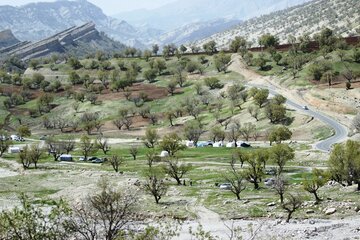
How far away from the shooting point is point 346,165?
6662 centimetres

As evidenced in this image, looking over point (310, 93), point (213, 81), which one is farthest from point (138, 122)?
point (310, 93)

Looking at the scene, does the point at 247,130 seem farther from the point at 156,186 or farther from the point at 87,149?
the point at 156,186

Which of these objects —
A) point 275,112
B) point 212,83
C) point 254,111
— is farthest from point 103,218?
point 212,83

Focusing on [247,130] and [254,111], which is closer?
[247,130]

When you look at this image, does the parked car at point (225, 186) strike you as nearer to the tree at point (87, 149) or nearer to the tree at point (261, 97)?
the tree at point (87, 149)

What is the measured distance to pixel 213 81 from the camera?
18325 cm

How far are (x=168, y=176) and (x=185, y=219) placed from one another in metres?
25.5

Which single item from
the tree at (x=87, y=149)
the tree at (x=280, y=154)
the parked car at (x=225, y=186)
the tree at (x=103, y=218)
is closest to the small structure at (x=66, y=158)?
the tree at (x=87, y=149)

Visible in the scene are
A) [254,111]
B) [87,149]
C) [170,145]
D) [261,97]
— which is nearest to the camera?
[170,145]

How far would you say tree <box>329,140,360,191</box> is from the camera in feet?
214

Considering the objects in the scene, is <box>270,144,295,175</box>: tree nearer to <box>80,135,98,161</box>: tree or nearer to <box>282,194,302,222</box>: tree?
<box>282,194,302,222</box>: tree

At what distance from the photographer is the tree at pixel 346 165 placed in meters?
65.4

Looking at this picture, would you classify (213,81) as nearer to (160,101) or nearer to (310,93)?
(160,101)

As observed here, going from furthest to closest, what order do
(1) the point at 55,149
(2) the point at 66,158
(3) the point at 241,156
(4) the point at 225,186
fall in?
(1) the point at 55,149 < (2) the point at 66,158 < (3) the point at 241,156 < (4) the point at 225,186
